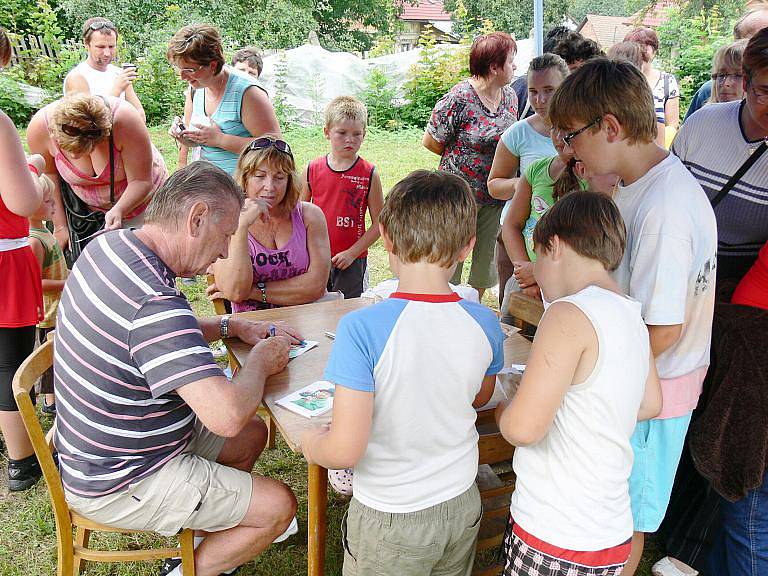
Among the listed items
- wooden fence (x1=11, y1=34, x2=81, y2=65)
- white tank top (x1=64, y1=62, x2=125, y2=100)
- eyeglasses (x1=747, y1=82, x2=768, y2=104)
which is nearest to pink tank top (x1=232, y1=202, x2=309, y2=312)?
eyeglasses (x1=747, y1=82, x2=768, y2=104)

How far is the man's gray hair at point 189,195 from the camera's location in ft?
5.87

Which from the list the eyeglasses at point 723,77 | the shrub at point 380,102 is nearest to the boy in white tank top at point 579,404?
the eyeglasses at point 723,77

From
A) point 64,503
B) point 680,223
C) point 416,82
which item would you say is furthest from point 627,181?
point 416,82

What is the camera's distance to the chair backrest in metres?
1.75

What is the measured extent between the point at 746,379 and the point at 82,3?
1606 centimetres

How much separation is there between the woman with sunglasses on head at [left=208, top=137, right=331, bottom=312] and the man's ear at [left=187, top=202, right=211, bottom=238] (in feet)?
2.89

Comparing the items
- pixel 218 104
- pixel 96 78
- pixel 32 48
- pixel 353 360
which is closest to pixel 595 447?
pixel 353 360

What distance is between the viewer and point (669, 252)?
5.26ft

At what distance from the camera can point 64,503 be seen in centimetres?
186

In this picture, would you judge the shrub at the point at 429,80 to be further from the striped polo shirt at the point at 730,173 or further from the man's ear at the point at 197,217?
the man's ear at the point at 197,217

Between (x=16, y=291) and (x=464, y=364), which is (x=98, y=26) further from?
(x=464, y=364)

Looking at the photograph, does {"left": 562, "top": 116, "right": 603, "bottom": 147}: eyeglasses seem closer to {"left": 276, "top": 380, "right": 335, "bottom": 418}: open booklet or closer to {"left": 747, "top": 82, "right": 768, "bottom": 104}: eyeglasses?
{"left": 747, "top": 82, "right": 768, "bottom": 104}: eyeglasses

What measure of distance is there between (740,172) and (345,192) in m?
2.19

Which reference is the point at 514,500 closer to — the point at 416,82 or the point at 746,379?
the point at 746,379
